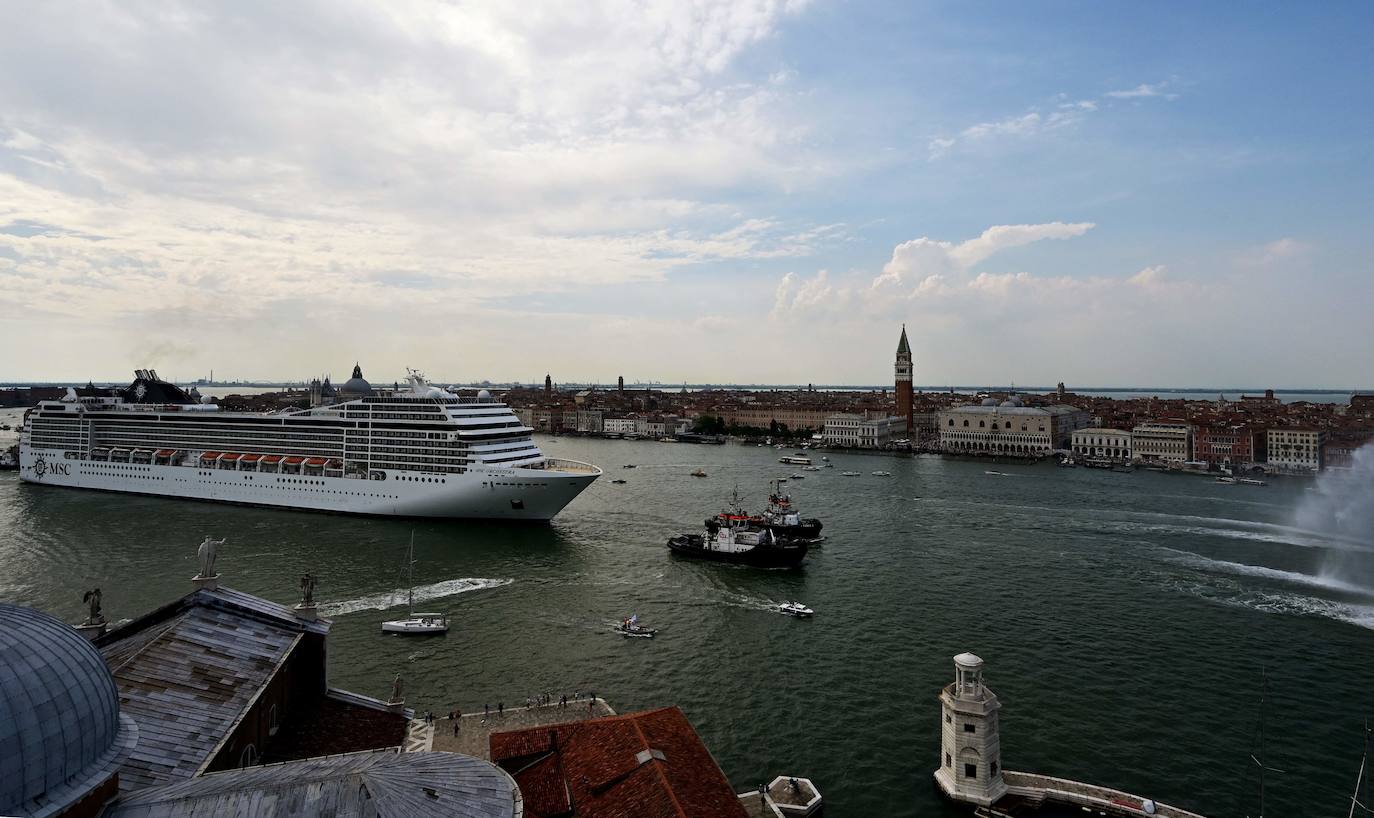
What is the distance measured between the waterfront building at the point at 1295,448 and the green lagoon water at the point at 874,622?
34.3 m

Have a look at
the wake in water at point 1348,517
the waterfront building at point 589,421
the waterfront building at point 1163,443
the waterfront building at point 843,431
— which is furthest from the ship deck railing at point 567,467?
the waterfront building at point 589,421

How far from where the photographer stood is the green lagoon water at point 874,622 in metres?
14.4

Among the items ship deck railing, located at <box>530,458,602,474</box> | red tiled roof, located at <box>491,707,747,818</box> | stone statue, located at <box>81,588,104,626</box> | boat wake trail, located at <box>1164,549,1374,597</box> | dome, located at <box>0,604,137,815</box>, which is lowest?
boat wake trail, located at <box>1164,549,1374,597</box>

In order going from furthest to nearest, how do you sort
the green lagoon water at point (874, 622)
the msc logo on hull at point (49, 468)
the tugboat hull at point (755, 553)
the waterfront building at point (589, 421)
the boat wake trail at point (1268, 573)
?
the waterfront building at point (589, 421) < the msc logo on hull at point (49, 468) < the tugboat hull at point (755, 553) < the boat wake trail at point (1268, 573) < the green lagoon water at point (874, 622)

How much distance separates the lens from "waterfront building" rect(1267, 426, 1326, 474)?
68312mm

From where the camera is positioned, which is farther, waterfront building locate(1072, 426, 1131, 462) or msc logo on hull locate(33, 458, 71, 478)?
waterfront building locate(1072, 426, 1131, 462)

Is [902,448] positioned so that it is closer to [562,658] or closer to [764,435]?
[764,435]

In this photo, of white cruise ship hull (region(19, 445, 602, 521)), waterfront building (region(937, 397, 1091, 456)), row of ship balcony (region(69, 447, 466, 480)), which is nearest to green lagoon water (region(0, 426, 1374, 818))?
white cruise ship hull (region(19, 445, 602, 521))

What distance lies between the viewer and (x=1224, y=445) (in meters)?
72.4

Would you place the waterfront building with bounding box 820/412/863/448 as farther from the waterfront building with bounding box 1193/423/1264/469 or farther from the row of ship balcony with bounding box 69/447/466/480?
the row of ship balcony with bounding box 69/447/466/480

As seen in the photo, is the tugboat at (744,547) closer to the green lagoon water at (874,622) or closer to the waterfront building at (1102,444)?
the green lagoon water at (874,622)

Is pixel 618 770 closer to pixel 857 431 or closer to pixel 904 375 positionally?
pixel 857 431

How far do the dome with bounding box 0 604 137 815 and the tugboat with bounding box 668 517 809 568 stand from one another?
24.0 metres

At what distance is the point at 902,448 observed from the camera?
283 feet
